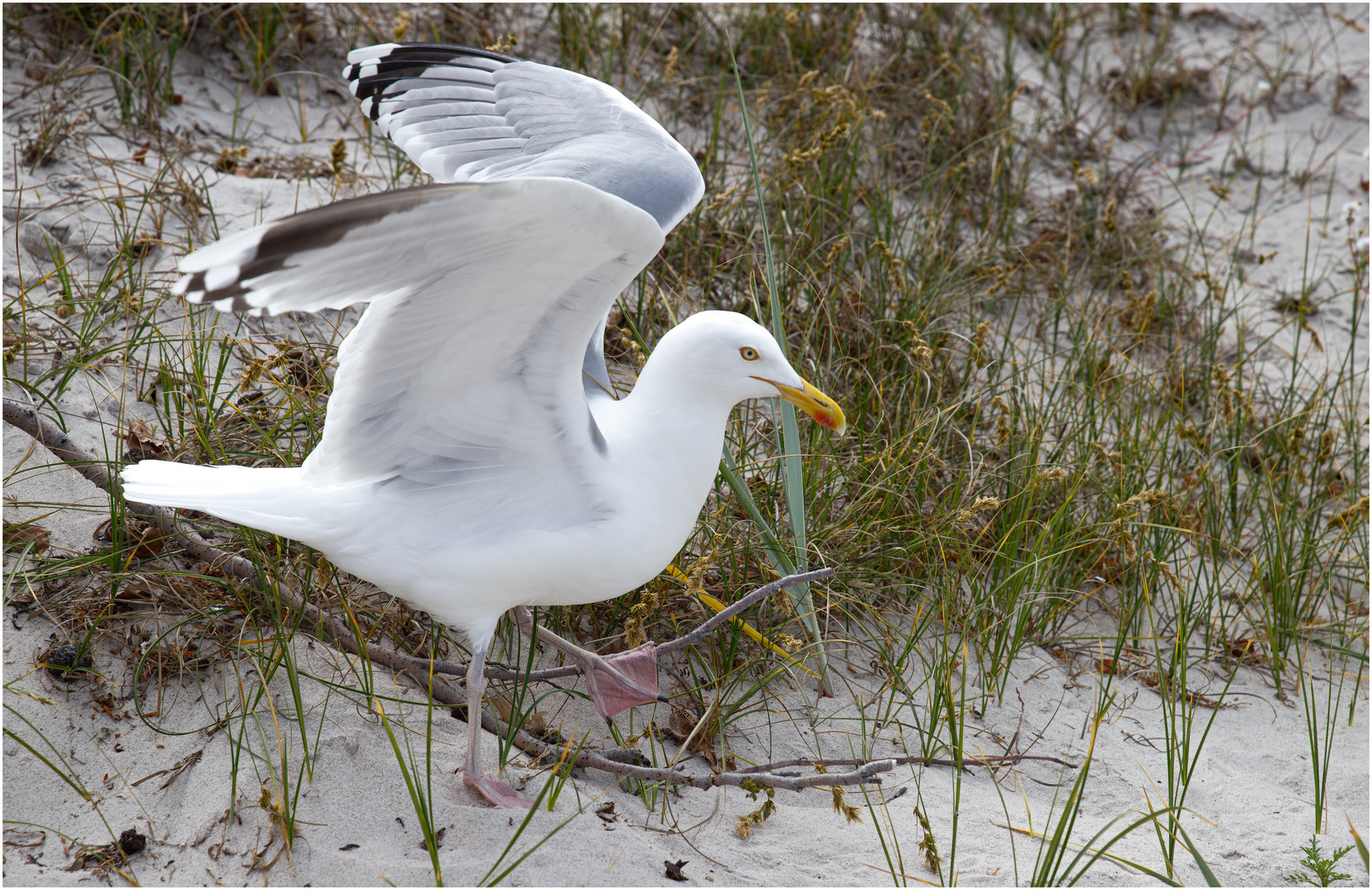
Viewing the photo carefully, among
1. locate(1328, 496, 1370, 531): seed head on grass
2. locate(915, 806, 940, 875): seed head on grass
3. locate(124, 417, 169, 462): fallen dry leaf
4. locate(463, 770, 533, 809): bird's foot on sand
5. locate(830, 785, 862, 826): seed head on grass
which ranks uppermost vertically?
locate(1328, 496, 1370, 531): seed head on grass

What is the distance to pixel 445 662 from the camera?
2828mm

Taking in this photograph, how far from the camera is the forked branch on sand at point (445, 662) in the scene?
2465 millimetres

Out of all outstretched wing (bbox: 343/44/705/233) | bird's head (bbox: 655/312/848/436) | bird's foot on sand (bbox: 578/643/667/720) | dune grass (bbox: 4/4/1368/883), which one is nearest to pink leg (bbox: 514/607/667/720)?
bird's foot on sand (bbox: 578/643/667/720)

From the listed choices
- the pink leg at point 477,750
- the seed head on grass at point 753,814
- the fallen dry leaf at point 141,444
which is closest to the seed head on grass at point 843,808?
the seed head on grass at point 753,814

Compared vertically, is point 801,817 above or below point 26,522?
below

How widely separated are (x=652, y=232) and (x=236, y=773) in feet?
4.87

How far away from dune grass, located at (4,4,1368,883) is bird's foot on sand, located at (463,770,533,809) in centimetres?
9

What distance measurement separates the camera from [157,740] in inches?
97.4

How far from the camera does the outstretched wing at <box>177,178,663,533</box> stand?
1796mm

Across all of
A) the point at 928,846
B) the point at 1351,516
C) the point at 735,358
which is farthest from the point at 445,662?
the point at 1351,516

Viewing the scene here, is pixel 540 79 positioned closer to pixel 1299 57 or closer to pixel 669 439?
pixel 669 439

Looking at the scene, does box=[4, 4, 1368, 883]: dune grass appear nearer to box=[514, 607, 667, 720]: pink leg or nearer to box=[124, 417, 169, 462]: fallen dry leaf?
box=[124, 417, 169, 462]: fallen dry leaf

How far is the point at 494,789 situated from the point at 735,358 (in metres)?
1.09

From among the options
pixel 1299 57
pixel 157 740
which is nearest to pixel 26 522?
pixel 157 740
